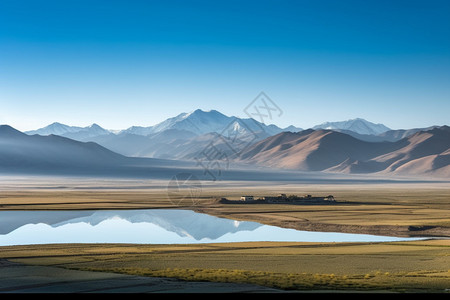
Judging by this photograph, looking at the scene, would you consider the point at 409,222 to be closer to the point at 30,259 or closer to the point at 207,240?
the point at 207,240

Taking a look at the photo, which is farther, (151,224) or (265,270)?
(151,224)

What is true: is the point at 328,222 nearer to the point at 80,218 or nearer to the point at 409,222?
the point at 409,222

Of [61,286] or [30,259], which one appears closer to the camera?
[61,286]
